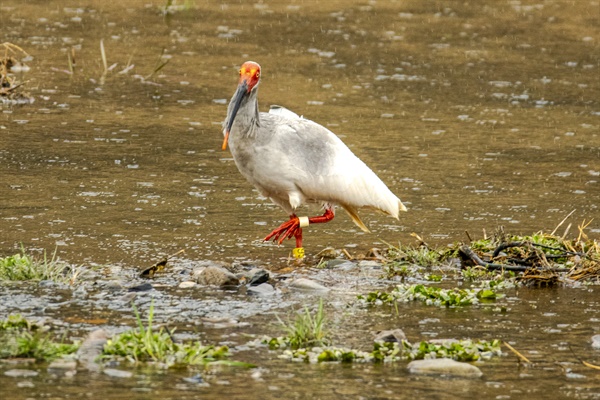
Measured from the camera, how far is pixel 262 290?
8.70 meters

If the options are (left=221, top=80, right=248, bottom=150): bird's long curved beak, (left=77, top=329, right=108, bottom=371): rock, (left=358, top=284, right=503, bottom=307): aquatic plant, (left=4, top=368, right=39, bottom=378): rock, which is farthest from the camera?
(left=221, top=80, right=248, bottom=150): bird's long curved beak

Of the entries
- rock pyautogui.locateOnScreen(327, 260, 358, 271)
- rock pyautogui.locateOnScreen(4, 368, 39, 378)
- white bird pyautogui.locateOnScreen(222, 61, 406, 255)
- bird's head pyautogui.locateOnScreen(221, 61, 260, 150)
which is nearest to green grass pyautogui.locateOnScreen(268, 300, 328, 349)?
rock pyautogui.locateOnScreen(4, 368, 39, 378)

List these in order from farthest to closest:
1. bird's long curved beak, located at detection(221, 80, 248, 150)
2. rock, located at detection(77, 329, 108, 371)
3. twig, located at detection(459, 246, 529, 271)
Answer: bird's long curved beak, located at detection(221, 80, 248, 150)
twig, located at detection(459, 246, 529, 271)
rock, located at detection(77, 329, 108, 371)

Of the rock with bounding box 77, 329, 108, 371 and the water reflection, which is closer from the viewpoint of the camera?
the rock with bounding box 77, 329, 108, 371

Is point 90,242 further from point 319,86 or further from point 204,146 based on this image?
point 319,86

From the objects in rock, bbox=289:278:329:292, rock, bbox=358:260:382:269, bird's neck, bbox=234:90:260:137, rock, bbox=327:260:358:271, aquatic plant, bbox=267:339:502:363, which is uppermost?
bird's neck, bbox=234:90:260:137

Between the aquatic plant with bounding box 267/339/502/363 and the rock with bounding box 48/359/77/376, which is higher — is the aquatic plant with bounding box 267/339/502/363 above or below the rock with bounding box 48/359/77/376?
above

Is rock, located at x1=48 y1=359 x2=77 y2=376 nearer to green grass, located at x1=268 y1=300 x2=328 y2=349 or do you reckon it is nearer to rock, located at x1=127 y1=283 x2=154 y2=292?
green grass, located at x1=268 y1=300 x2=328 y2=349

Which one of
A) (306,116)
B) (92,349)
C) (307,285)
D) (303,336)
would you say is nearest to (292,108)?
(306,116)

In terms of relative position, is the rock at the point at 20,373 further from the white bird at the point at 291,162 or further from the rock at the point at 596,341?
the white bird at the point at 291,162

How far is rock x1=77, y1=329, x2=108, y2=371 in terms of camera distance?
669cm

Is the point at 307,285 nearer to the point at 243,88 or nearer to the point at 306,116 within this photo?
the point at 243,88

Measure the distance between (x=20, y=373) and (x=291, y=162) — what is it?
4.09 metres

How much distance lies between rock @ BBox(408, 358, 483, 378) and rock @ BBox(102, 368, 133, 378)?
1552 mm
